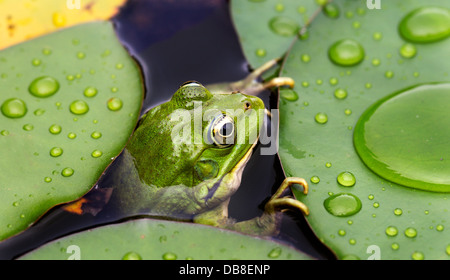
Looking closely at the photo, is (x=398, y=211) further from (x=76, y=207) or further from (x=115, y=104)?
(x=76, y=207)

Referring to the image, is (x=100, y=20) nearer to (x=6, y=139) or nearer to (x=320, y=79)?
(x=6, y=139)

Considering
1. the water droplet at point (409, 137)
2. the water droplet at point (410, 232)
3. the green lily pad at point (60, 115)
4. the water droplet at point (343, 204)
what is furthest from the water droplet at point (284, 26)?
the water droplet at point (410, 232)

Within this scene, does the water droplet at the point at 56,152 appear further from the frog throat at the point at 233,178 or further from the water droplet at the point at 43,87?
the frog throat at the point at 233,178

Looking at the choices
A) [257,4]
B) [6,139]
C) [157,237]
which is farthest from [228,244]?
[257,4]

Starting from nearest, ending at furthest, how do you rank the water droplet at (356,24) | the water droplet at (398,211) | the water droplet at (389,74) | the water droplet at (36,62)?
the water droplet at (398,211) < the water droplet at (389,74) < the water droplet at (36,62) < the water droplet at (356,24)

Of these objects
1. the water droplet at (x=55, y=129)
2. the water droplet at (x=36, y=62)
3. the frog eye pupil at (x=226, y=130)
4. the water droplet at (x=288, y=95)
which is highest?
the water droplet at (x=36, y=62)
